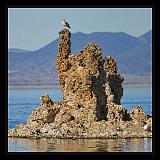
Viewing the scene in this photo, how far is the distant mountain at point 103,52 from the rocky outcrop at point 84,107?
44264mm

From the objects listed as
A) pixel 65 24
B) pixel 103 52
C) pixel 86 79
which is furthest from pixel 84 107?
pixel 103 52

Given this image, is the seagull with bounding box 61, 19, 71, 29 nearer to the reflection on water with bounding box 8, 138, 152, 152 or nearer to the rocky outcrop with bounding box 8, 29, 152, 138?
the rocky outcrop with bounding box 8, 29, 152, 138

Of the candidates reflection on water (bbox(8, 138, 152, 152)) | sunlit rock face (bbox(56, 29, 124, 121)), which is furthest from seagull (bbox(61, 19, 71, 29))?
reflection on water (bbox(8, 138, 152, 152))

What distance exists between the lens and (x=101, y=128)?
21.4 metres

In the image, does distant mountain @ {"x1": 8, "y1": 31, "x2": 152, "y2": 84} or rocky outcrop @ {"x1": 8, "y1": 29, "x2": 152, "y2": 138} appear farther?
distant mountain @ {"x1": 8, "y1": 31, "x2": 152, "y2": 84}

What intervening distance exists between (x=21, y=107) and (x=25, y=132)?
15.0 meters

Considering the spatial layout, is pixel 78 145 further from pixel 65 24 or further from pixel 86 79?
pixel 65 24

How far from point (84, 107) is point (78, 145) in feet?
12.7

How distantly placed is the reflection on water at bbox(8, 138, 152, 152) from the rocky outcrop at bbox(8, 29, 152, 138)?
2.21 feet

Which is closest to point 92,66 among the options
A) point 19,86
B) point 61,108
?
point 61,108

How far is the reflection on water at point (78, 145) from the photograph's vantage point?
17.5 metres

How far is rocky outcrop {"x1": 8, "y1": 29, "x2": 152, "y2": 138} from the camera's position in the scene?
21406 millimetres
